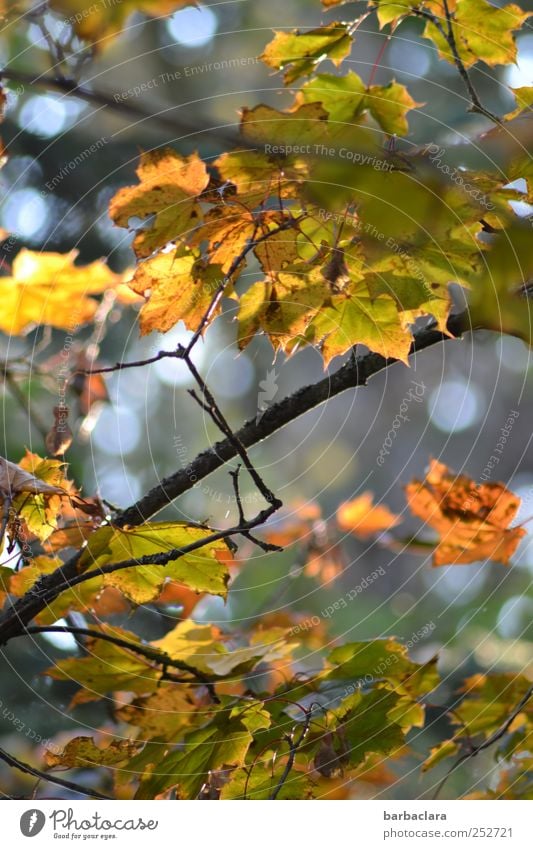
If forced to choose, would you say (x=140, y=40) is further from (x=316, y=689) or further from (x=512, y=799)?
(x=512, y=799)

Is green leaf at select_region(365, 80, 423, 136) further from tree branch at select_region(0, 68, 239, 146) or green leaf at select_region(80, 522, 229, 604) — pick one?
green leaf at select_region(80, 522, 229, 604)

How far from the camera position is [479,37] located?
52cm

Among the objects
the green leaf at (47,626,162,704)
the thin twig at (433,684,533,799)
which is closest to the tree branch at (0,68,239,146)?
the green leaf at (47,626,162,704)

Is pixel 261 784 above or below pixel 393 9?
below

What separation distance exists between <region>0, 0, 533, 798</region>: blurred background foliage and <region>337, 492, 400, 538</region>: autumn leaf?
33 millimetres

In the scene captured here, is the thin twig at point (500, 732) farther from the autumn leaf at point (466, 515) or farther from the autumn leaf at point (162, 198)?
the autumn leaf at point (162, 198)

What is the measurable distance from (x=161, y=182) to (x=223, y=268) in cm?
7

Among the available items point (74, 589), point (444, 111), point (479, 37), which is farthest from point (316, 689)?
point (444, 111)

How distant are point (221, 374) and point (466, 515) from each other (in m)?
0.31

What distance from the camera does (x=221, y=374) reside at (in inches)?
32.2

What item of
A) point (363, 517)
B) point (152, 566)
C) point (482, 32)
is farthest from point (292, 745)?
point (363, 517)

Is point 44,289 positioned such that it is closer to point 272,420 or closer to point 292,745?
point 272,420

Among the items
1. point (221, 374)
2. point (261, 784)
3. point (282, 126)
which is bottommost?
point (261, 784)

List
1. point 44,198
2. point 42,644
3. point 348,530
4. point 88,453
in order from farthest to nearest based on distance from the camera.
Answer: point 348,530
point 88,453
point 44,198
point 42,644
